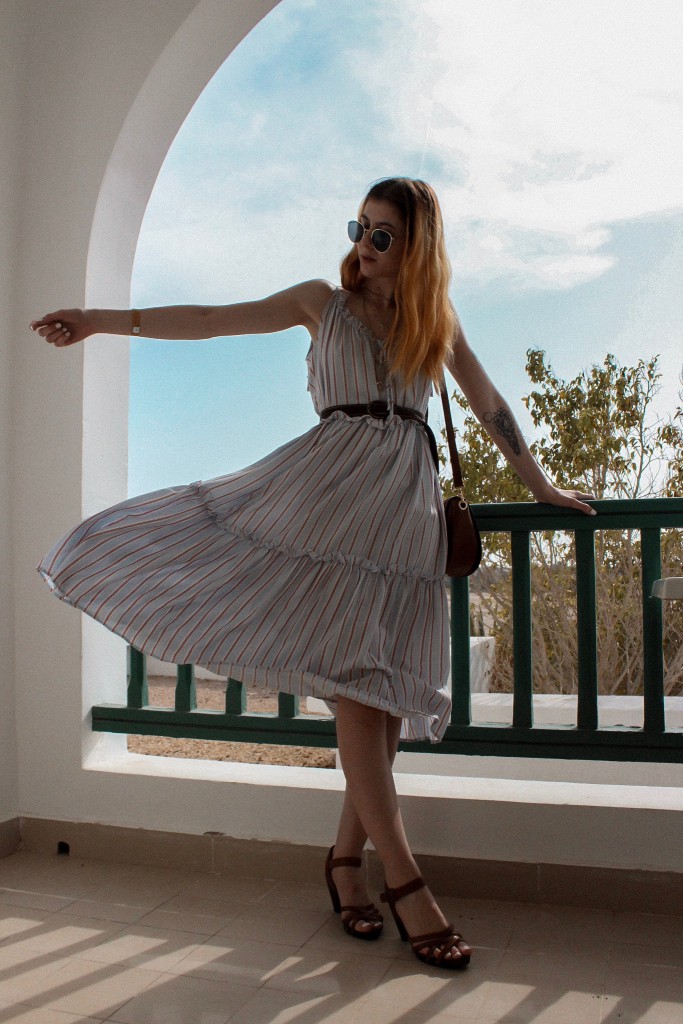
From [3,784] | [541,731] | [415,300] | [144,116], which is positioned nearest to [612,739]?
[541,731]

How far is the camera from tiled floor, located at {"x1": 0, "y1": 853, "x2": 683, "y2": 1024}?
5.11 ft

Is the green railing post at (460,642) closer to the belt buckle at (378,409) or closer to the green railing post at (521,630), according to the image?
the green railing post at (521,630)

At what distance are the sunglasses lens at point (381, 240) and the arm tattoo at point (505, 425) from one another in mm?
463

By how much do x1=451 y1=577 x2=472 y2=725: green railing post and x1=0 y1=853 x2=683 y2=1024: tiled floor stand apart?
0.48 m

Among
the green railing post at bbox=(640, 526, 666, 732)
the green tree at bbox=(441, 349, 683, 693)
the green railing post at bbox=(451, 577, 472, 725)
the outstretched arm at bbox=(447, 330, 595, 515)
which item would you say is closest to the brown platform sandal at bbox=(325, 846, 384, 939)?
the green railing post at bbox=(451, 577, 472, 725)

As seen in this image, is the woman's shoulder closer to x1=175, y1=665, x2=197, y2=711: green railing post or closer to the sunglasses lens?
the sunglasses lens

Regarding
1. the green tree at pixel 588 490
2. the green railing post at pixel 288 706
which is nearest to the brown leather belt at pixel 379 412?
the green railing post at pixel 288 706

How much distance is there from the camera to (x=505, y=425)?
2.06 m

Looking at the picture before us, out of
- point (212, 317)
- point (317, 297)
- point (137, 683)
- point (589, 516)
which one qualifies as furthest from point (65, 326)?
point (589, 516)

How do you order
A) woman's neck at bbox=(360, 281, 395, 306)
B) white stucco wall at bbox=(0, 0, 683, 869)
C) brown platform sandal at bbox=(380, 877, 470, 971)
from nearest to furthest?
brown platform sandal at bbox=(380, 877, 470, 971) → woman's neck at bbox=(360, 281, 395, 306) → white stucco wall at bbox=(0, 0, 683, 869)

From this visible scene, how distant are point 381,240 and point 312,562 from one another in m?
0.71

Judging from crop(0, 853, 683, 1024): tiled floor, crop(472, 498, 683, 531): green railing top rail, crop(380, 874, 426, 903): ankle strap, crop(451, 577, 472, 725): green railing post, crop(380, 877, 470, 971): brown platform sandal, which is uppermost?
crop(472, 498, 683, 531): green railing top rail

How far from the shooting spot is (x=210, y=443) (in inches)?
1057

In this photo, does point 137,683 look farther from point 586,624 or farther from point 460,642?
point 586,624
